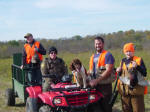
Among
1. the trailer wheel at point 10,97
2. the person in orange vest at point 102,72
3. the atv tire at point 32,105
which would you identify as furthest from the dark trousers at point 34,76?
the person in orange vest at point 102,72

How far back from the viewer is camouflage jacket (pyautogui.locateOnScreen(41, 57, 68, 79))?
6.06 m

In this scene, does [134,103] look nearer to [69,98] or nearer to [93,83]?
[93,83]

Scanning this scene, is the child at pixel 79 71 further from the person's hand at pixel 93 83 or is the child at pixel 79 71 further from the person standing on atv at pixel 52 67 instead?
the person standing on atv at pixel 52 67

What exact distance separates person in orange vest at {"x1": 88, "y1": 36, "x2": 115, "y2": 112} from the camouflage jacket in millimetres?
1207

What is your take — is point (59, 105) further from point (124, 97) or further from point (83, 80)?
point (124, 97)

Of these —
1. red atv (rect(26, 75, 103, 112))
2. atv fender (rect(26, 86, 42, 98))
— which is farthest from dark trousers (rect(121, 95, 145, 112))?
atv fender (rect(26, 86, 42, 98))

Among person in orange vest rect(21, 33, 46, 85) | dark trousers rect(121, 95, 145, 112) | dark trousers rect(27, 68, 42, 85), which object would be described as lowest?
dark trousers rect(121, 95, 145, 112)

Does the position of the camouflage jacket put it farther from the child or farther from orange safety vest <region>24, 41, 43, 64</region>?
orange safety vest <region>24, 41, 43, 64</region>

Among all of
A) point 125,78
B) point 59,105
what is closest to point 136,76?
point 125,78

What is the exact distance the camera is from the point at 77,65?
16.6ft

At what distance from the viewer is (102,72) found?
197 inches

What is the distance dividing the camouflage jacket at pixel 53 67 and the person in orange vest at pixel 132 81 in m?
1.72

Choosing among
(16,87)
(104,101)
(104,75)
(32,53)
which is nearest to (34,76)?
(32,53)

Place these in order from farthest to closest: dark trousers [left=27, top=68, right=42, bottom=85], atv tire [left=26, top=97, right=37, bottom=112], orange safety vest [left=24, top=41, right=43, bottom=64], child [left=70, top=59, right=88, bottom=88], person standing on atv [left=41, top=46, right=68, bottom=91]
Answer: orange safety vest [left=24, top=41, right=43, bottom=64]
dark trousers [left=27, top=68, right=42, bottom=85]
person standing on atv [left=41, top=46, right=68, bottom=91]
atv tire [left=26, top=97, right=37, bottom=112]
child [left=70, top=59, right=88, bottom=88]
